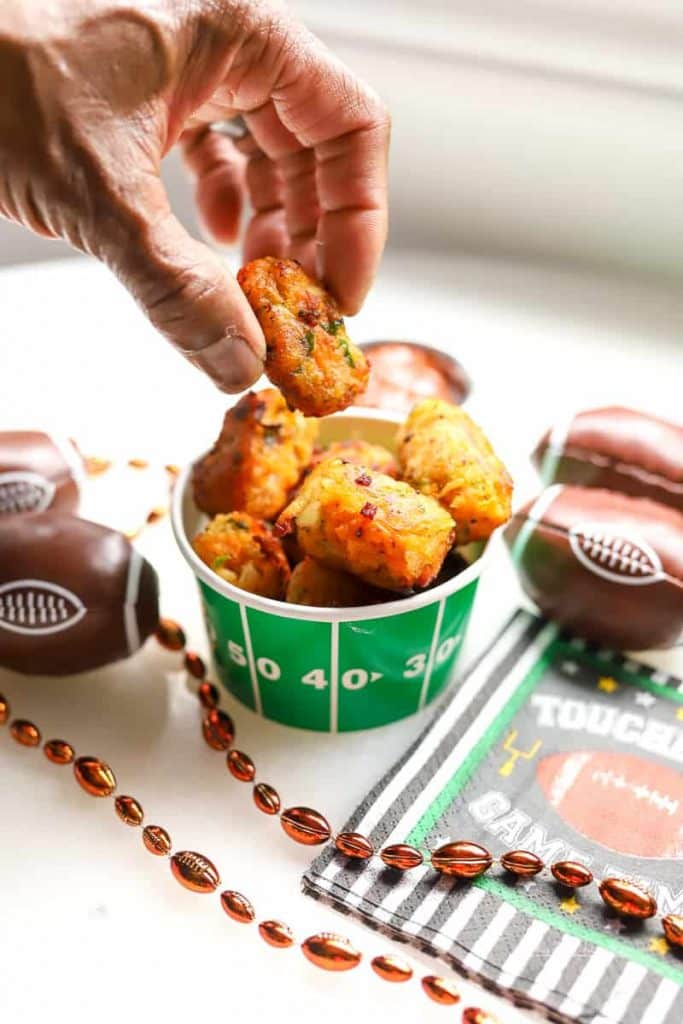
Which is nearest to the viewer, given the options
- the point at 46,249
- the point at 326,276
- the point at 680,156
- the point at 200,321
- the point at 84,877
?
the point at 200,321

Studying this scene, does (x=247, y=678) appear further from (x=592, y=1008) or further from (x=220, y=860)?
(x=592, y=1008)

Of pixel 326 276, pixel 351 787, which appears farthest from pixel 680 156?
pixel 351 787

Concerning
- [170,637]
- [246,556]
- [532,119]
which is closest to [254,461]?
[246,556]

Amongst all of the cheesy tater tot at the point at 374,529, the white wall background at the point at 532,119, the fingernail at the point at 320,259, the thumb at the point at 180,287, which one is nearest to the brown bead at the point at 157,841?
the cheesy tater tot at the point at 374,529

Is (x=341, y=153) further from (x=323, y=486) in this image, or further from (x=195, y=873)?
(x=195, y=873)

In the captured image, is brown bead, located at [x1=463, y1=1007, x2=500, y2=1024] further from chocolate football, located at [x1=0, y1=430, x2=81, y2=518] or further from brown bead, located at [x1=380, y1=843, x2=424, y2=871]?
chocolate football, located at [x1=0, y1=430, x2=81, y2=518]

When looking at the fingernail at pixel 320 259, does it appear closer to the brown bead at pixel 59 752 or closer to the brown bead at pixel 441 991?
the brown bead at pixel 59 752
